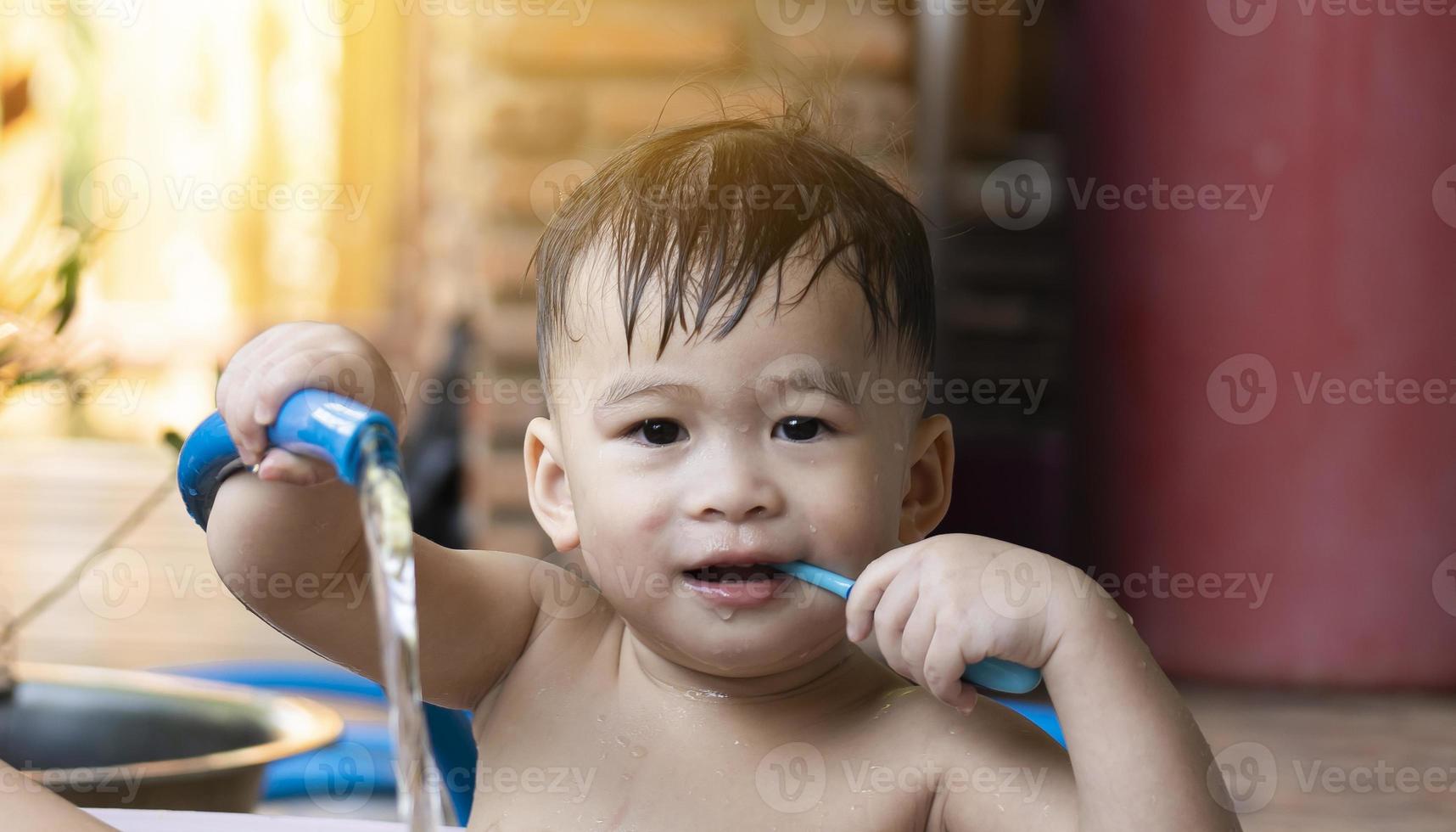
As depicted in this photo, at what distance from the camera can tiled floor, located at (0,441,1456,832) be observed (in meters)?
2.07

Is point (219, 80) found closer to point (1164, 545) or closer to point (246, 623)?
point (246, 623)

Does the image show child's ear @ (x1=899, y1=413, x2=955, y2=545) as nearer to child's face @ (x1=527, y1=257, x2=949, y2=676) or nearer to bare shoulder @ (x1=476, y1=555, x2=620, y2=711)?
child's face @ (x1=527, y1=257, x2=949, y2=676)

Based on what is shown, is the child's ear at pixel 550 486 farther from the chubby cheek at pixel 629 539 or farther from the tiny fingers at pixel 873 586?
the tiny fingers at pixel 873 586

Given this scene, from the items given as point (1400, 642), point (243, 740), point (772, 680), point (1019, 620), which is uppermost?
point (1019, 620)

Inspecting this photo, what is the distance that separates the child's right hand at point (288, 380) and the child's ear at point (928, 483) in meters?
0.32

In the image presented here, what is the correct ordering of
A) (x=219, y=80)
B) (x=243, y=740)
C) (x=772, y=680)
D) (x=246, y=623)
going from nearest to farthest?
1. (x=772, y=680)
2. (x=243, y=740)
3. (x=246, y=623)
4. (x=219, y=80)

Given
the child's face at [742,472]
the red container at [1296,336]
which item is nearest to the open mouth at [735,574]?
the child's face at [742,472]

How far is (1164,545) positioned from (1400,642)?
0.42 m

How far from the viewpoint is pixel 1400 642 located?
105 inches

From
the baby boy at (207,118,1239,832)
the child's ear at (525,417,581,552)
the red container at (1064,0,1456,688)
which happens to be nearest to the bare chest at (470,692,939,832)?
the baby boy at (207,118,1239,832)

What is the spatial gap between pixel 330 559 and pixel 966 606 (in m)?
0.39

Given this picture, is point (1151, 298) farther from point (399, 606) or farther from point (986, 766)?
point (399, 606)

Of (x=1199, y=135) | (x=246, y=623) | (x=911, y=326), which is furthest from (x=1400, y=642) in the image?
(x=246, y=623)

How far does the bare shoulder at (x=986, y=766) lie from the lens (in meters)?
0.80
